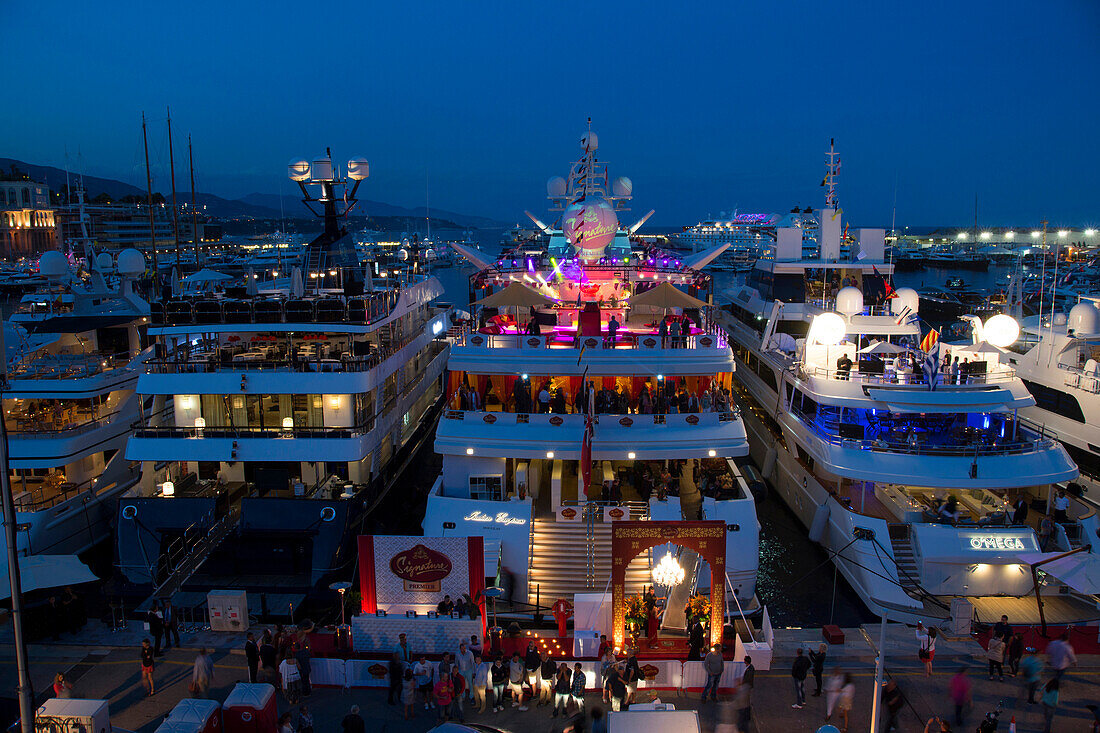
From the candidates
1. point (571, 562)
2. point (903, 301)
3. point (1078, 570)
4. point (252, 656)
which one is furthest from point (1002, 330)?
point (252, 656)

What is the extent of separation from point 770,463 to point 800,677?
14545 millimetres

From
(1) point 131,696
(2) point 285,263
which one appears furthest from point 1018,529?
(2) point 285,263

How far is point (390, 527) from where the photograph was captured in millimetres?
20219

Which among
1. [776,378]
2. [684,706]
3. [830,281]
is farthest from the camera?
[830,281]

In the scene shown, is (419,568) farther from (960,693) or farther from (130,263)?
(130,263)

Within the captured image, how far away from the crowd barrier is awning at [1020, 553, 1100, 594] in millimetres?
A: 7329

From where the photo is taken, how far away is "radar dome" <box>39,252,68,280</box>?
85.1ft

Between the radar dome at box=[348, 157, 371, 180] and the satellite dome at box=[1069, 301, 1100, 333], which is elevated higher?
the radar dome at box=[348, 157, 371, 180]

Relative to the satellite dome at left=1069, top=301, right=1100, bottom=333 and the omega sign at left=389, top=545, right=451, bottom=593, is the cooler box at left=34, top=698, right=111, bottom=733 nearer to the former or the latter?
the omega sign at left=389, top=545, right=451, bottom=593

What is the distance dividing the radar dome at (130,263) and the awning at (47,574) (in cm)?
1585

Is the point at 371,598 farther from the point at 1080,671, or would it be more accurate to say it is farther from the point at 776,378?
the point at 776,378

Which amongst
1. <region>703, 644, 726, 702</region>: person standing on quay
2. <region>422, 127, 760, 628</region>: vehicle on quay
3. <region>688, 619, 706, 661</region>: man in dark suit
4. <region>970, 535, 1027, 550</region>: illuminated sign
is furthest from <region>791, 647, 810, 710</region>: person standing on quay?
<region>970, 535, 1027, 550</region>: illuminated sign

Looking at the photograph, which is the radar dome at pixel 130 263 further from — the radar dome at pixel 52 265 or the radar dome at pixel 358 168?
the radar dome at pixel 358 168

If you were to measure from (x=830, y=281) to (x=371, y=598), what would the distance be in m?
24.8
